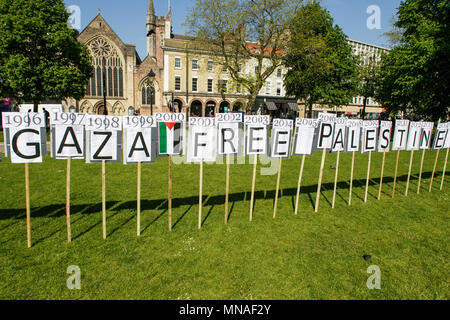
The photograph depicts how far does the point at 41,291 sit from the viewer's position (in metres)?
4.01

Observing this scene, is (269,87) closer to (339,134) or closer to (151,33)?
(151,33)

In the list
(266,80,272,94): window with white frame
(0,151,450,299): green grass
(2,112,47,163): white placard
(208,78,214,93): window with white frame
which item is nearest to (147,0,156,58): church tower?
(208,78,214,93): window with white frame

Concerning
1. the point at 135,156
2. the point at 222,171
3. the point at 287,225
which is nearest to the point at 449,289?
the point at 287,225

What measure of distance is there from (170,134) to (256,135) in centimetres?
224

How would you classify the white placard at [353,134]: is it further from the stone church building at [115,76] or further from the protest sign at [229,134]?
the stone church building at [115,76]

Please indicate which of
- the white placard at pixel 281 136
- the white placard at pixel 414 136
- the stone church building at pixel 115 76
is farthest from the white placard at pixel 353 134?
the stone church building at pixel 115 76

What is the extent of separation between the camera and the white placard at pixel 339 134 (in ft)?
26.1

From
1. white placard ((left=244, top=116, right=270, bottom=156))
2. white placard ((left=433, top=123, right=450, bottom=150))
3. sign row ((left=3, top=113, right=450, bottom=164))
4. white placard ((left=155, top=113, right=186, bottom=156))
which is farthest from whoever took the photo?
white placard ((left=433, top=123, right=450, bottom=150))

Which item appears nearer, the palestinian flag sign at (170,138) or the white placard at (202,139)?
the palestinian flag sign at (170,138)

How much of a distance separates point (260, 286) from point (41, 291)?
348 centimetres

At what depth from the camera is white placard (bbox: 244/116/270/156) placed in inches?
263

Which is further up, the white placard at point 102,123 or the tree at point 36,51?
the tree at point 36,51

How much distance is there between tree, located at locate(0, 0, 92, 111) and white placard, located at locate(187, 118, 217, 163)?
2300 centimetres

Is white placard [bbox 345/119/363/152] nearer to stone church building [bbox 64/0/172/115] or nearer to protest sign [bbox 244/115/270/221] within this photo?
protest sign [bbox 244/115/270/221]
